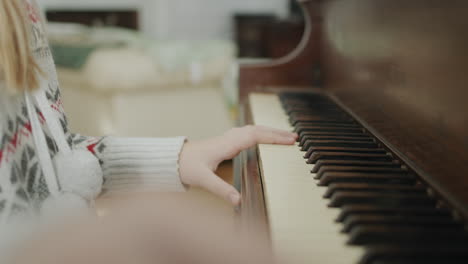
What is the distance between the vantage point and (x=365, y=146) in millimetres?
1062

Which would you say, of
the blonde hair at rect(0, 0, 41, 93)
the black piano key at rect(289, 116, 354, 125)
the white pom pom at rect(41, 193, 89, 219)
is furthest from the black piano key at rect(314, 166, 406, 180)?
the blonde hair at rect(0, 0, 41, 93)

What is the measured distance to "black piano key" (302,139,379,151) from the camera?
1059 mm

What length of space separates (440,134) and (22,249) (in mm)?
697

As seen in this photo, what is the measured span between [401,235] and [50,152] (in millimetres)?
652

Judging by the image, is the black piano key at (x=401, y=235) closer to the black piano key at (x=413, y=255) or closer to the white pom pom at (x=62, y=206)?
the black piano key at (x=413, y=255)

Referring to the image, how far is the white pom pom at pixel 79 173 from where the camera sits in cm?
95

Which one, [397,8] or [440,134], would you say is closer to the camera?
[440,134]

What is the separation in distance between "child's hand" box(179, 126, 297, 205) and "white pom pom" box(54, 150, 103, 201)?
0.20m

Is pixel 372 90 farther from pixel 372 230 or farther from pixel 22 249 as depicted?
pixel 22 249

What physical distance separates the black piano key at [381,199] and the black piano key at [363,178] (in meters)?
0.07

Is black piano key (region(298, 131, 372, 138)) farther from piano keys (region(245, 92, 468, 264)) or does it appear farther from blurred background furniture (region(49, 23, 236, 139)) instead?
blurred background furniture (region(49, 23, 236, 139))

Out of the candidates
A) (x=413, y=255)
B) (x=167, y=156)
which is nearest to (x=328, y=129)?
(x=167, y=156)

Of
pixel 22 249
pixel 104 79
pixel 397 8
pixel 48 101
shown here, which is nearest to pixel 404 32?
pixel 397 8

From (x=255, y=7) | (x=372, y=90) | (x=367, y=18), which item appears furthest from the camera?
(x=255, y=7)
